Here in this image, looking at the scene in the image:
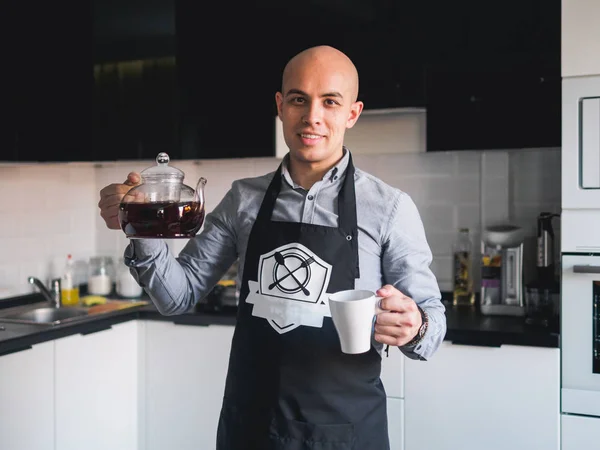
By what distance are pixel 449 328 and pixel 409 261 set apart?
104 cm

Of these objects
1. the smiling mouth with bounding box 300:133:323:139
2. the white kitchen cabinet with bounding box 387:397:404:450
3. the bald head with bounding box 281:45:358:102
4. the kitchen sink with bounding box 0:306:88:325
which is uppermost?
the bald head with bounding box 281:45:358:102

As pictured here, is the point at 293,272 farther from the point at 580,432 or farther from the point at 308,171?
the point at 580,432

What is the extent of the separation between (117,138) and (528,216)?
1.81 meters

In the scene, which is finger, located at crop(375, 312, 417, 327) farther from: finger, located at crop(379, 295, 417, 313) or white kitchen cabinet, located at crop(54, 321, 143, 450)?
white kitchen cabinet, located at crop(54, 321, 143, 450)

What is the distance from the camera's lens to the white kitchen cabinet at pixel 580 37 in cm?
247

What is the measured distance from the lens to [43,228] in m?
3.40

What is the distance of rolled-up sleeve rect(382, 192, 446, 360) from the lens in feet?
5.15

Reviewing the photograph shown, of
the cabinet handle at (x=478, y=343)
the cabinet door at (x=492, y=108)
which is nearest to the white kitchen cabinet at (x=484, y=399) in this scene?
the cabinet handle at (x=478, y=343)

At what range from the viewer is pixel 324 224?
1.65 metres

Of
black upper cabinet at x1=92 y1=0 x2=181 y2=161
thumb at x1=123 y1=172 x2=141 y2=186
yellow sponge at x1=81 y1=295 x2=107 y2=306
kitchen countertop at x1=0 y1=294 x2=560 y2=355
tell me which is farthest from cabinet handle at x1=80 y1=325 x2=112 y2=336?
thumb at x1=123 y1=172 x2=141 y2=186

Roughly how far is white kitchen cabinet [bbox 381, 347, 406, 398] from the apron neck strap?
1123 mm

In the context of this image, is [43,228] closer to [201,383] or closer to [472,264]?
[201,383]

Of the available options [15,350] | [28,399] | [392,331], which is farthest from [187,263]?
[28,399]

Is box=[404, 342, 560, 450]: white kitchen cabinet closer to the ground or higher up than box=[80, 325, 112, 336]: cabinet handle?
→ closer to the ground
